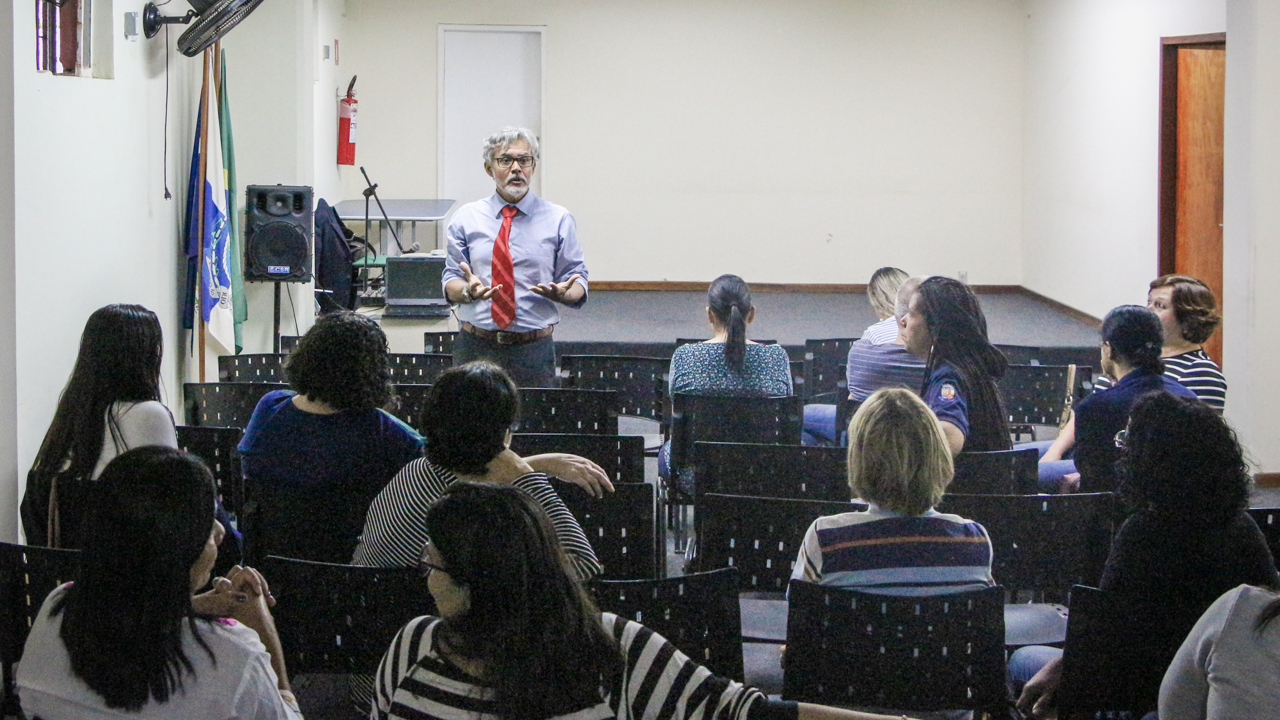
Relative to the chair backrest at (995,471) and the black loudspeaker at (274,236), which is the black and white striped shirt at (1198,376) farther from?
the black loudspeaker at (274,236)

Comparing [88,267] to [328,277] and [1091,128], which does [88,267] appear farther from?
[1091,128]

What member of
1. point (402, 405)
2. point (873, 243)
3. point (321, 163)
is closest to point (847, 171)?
point (873, 243)

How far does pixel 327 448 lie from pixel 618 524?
705mm

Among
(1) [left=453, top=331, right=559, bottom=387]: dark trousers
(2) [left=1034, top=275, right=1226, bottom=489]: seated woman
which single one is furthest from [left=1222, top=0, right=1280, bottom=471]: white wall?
(1) [left=453, top=331, right=559, bottom=387]: dark trousers

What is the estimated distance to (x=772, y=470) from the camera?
11.8 ft

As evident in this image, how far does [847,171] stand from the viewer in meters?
12.3

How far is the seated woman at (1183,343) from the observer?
4.49 m

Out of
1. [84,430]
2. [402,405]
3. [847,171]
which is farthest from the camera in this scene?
[847,171]

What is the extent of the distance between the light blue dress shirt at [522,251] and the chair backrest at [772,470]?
5.45 ft

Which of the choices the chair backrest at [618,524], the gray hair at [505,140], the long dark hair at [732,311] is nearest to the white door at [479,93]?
the gray hair at [505,140]

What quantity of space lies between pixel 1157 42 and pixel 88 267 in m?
7.04

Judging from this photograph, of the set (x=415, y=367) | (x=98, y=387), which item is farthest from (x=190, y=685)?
(x=415, y=367)

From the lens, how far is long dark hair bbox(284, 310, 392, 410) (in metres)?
3.15

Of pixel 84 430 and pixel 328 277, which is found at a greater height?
pixel 328 277
